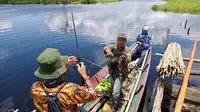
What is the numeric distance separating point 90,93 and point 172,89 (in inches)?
252

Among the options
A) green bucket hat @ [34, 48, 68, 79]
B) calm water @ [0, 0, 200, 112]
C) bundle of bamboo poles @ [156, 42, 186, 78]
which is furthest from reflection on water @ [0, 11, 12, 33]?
green bucket hat @ [34, 48, 68, 79]

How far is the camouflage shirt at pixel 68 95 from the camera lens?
2.75 m

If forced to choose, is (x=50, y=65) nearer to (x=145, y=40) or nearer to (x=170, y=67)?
(x=170, y=67)

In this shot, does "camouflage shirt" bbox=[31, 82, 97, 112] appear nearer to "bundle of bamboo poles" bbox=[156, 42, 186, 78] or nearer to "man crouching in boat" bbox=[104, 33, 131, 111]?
"man crouching in boat" bbox=[104, 33, 131, 111]

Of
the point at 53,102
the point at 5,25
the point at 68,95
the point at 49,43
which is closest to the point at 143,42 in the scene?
the point at 68,95

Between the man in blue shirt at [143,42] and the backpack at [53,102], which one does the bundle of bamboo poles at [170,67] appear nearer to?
the man in blue shirt at [143,42]

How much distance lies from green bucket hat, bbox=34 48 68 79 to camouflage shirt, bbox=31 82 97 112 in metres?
0.22

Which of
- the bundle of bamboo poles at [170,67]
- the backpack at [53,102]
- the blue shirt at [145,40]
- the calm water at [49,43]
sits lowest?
the calm water at [49,43]

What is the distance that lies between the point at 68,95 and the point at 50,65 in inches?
21.4

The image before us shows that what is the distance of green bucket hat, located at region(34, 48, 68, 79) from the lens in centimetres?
268

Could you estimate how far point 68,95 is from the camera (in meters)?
2.75

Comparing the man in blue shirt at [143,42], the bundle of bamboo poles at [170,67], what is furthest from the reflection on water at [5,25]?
the bundle of bamboo poles at [170,67]

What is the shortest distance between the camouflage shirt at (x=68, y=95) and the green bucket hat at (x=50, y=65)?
22 cm

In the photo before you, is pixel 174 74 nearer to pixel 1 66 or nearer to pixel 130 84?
pixel 130 84
